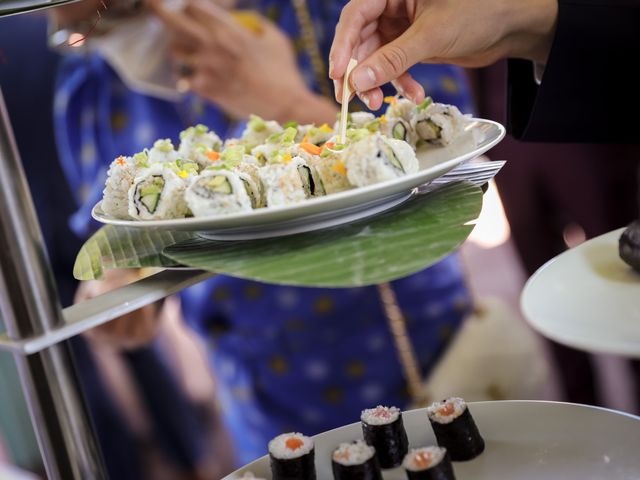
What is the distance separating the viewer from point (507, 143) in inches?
105

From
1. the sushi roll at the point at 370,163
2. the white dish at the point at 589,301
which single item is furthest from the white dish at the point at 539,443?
the sushi roll at the point at 370,163

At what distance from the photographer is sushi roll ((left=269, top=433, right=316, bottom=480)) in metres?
0.80

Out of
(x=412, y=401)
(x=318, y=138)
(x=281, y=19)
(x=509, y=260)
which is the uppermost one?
(x=281, y=19)

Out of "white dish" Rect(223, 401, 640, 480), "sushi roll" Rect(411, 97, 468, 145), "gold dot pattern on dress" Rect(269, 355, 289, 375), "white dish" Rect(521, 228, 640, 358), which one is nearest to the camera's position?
"white dish" Rect(521, 228, 640, 358)

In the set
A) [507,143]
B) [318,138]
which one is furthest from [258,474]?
[507,143]

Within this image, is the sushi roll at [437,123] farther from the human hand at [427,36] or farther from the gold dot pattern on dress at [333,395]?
the gold dot pattern on dress at [333,395]

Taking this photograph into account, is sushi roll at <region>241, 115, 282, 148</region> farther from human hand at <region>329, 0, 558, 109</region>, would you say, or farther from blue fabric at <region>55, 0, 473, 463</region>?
blue fabric at <region>55, 0, 473, 463</region>

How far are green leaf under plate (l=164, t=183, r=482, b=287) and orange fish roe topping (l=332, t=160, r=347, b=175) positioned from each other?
0.07 metres

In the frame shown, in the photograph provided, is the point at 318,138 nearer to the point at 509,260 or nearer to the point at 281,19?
the point at 281,19

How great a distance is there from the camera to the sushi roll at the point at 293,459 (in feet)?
2.62

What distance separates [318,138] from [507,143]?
1.72m

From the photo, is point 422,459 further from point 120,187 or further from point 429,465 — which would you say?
point 120,187

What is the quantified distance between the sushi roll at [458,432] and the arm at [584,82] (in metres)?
0.63

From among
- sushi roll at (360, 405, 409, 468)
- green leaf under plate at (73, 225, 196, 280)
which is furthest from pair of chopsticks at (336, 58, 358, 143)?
sushi roll at (360, 405, 409, 468)
